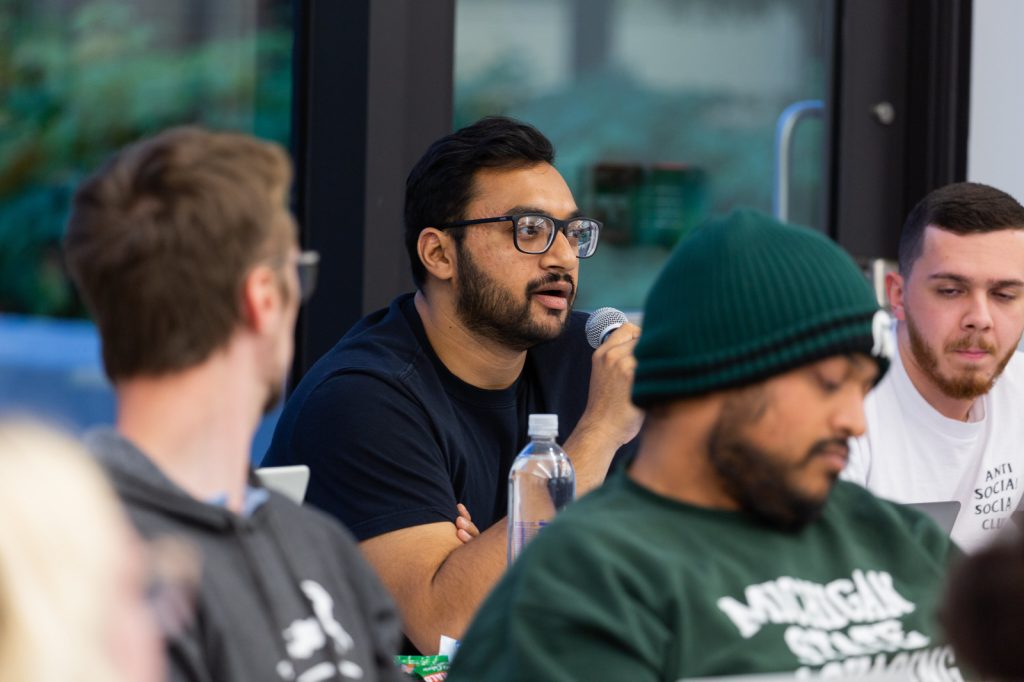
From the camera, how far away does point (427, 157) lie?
276cm

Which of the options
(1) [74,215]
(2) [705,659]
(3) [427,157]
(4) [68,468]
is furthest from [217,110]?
(4) [68,468]

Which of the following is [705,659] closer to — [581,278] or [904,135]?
[581,278]

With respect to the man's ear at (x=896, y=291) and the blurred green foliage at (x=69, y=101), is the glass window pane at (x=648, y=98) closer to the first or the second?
the blurred green foliage at (x=69, y=101)

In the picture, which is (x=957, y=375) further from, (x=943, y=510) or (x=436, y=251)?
(x=436, y=251)

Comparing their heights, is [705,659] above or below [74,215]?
below

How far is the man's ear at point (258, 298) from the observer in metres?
1.35

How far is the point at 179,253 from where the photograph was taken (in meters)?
1.31

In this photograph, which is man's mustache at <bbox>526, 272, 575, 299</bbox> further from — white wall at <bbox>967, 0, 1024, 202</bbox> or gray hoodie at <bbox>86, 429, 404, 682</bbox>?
white wall at <bbox>967, 0, 1024, 202</bbox>

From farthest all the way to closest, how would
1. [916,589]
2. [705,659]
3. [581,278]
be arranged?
[581,278]
[916,589]
[705,659]

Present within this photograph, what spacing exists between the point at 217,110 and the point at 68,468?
90.7 inches

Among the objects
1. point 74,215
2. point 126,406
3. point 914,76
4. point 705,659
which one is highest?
point 914,76

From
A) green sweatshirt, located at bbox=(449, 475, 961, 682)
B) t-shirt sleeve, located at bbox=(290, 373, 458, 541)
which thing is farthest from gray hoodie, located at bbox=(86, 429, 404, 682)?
t-shirt sleeve, located at bbox=(290, 373, 458, 541)

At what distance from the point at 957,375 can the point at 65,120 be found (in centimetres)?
185

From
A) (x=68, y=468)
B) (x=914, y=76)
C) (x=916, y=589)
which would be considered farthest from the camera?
(x=914, y=76)
